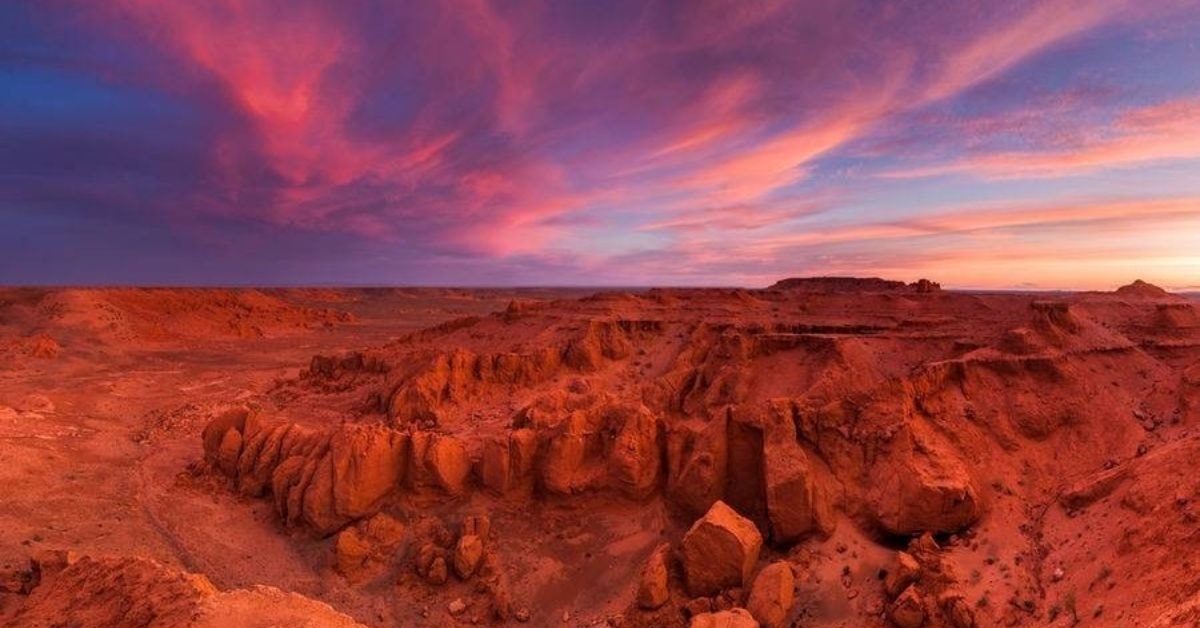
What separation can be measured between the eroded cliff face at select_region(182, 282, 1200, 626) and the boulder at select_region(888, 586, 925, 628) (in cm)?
2

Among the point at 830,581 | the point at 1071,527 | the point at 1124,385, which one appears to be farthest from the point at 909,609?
the point at 1124,385

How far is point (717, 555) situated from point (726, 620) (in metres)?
1.80

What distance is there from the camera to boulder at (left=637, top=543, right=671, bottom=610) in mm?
12273

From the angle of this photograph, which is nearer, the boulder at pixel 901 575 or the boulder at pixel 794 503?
the boulder at pixel 901 575

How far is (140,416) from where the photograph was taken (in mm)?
26844

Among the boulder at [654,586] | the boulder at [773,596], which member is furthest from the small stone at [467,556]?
the boulder at [773,596]

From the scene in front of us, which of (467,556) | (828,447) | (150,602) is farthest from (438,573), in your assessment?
(828,447)

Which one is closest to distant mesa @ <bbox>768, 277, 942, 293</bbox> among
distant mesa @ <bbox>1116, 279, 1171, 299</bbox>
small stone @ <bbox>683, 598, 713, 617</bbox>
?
distant mesa @ <bbox>1116, 279, 1171, 299</bbox>

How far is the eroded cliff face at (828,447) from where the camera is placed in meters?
12.1

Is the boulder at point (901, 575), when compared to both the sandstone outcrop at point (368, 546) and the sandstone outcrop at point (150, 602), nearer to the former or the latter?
the sandstone outcrop at point (150, 602)

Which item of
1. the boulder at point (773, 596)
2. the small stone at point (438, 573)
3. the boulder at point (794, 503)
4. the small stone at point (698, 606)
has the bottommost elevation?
the small stone at point (438, 573)

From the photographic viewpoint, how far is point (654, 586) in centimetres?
1229

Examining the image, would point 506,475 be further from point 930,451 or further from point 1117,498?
point 1117,498

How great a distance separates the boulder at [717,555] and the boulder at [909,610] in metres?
2.57
